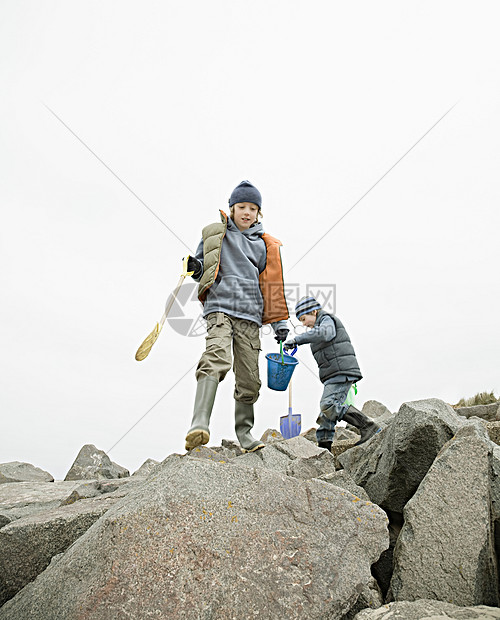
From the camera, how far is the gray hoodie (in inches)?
165

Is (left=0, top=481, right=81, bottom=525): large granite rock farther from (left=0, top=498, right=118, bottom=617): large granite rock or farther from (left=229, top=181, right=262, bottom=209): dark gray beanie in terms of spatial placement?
(left=229, top=181, right=262, bottom=209): dark gray beanie

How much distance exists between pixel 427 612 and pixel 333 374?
4.32 metres

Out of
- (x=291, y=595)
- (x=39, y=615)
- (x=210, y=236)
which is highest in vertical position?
(x=210, y=236)

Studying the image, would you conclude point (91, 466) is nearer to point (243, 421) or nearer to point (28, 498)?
point (28, 498)

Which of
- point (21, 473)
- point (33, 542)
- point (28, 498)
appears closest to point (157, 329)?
point (33, 542)

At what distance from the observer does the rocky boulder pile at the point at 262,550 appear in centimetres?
182

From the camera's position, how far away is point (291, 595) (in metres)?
1.87

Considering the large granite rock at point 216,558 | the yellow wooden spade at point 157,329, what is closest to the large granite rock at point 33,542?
the large granite rock at point 216,558

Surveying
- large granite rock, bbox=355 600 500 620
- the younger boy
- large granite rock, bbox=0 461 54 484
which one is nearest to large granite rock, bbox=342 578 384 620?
large granite rock, bbox=355 600 500 620

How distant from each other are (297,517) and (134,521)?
70cm

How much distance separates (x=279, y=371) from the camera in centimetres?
474

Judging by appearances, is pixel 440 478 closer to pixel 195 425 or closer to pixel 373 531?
pixel 373 531

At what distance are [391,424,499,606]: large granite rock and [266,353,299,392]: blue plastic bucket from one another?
2.23 metres

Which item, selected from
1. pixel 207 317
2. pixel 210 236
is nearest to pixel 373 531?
pixel 207 317
